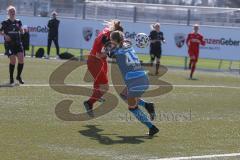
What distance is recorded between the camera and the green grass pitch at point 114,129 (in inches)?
361

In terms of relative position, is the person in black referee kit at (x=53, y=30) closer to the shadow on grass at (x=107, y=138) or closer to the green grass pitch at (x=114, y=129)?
the green grass pitch at (x=114, y=129)

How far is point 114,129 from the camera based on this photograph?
1120cm

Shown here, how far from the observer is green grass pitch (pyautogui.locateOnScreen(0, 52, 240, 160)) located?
9.18m

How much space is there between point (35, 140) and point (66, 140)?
494mm

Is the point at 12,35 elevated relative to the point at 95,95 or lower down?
elevated

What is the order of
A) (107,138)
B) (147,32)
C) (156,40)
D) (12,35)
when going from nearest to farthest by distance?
1. (107,138)
2. (12,35)
3. (156,40)
4. (147,32)

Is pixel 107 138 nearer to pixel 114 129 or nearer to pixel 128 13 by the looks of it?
pixel 114 129

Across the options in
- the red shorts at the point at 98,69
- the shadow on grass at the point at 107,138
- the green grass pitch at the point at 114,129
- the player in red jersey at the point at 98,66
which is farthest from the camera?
the red shorts at the point at 98,69

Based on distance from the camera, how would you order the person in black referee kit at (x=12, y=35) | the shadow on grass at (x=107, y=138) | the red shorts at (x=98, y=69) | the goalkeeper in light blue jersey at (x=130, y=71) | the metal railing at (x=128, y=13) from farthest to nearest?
the metal railing at (x=128, y=13) → the person in black referee kit at (x=12, y=35) → the red shorts at (x=98, y=69) → the goalkeeper in light blue jersey at (x=130, y=71) → the shadow on grass at (x=107, y=138)

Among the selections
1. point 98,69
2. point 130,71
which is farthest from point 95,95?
point 130,71

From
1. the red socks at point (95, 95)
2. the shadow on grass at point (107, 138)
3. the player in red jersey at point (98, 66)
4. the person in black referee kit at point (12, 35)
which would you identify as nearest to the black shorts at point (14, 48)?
the person in black referee kit at point (12, 35)

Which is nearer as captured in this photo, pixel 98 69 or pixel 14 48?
pixel 98 69

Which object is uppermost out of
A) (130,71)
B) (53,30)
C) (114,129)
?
(130,71)

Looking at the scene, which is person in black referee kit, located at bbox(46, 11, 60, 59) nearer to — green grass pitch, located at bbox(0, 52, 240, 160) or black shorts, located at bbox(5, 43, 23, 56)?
green grass pitch, located at bbox(0, 52, 240, 160)
